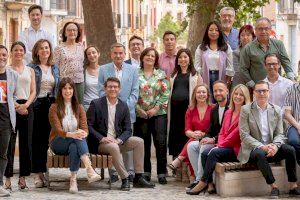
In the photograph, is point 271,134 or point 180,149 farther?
point 180,149

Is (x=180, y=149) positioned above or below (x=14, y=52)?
below

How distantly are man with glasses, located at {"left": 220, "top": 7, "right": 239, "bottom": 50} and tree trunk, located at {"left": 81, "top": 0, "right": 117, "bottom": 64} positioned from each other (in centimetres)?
429

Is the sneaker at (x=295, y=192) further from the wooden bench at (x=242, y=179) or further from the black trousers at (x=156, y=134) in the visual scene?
the black trousers at (x=156, y=134)

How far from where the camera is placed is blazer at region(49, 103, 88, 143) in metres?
13.7

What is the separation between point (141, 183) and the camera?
46.5 ft

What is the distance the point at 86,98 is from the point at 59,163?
1487 mm

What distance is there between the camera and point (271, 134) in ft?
44.3

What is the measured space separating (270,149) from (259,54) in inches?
68.1

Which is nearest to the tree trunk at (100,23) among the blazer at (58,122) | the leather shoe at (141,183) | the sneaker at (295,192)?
the leather shoe at (141,183)

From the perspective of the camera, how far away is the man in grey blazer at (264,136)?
13.3 meters

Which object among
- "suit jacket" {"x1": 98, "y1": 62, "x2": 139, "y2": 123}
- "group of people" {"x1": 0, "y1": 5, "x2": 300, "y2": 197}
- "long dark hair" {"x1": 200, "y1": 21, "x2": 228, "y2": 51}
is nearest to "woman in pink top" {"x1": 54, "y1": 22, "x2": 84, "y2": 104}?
"group of people" {"x1": 0, "y1": 5, "x2": 300, "y2": 197}

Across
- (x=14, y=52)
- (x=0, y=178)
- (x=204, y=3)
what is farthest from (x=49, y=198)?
(x=204, y=3)

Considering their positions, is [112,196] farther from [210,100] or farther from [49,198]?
[210,100]

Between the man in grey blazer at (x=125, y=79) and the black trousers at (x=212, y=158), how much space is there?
1258mm
